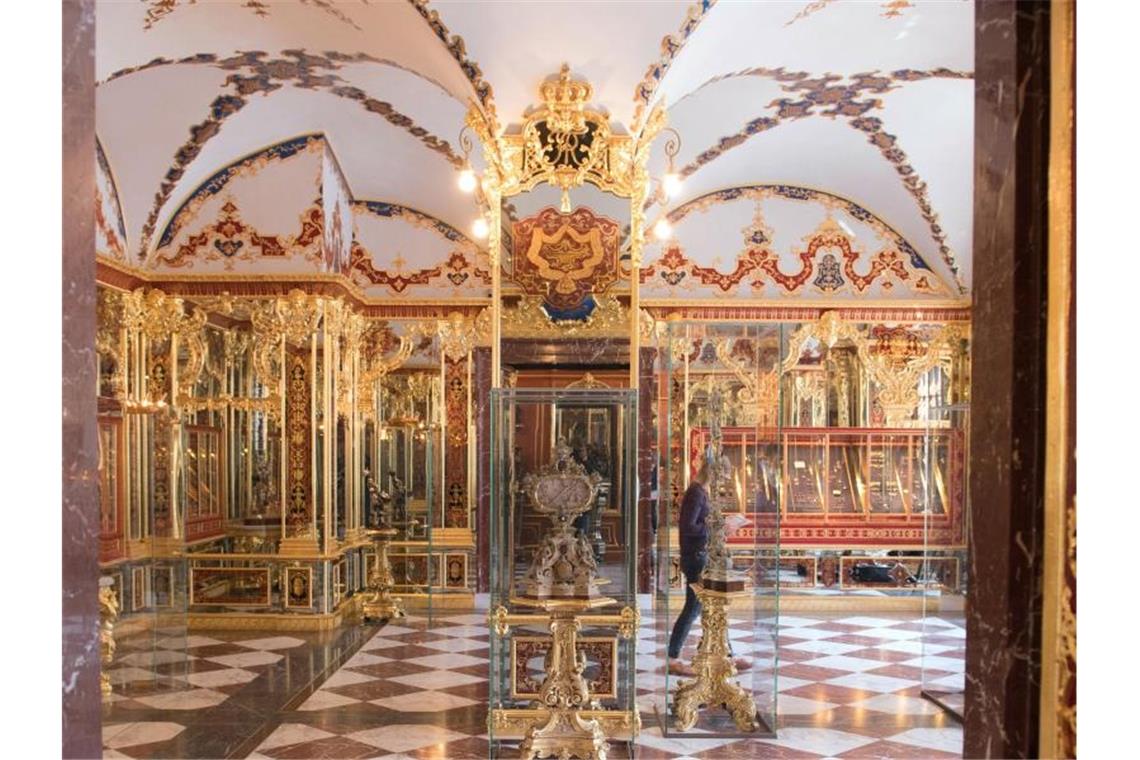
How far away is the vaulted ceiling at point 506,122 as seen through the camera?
6.20 meters

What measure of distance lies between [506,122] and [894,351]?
6028mm

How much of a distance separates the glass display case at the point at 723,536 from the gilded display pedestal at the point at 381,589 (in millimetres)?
3460

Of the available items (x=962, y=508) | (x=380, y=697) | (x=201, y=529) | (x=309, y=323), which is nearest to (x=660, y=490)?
→ (x=962, y=508)

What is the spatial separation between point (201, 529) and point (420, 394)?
2684 mm

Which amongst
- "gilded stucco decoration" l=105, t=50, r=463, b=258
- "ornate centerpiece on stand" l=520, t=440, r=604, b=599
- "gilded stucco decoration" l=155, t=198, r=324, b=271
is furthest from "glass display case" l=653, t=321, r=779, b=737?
"gilded stucco decoration" l=155, t=198, r=324, b=271

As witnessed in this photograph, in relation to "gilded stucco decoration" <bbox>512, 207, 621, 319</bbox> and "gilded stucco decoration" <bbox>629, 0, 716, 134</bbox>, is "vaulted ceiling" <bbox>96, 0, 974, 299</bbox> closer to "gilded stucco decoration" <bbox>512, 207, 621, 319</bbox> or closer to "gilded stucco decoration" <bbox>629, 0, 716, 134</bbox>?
"gilded stucco decoration" <bbox>629, 0, 716, 134</bbox>

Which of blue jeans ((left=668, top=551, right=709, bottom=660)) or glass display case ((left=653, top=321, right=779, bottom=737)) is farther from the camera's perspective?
blue jeans ((left=668, top=551, right=709, bottom=660))

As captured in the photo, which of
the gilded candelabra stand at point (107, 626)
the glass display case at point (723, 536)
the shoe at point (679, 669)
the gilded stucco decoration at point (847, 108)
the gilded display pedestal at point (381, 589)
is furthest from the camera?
the gilded display pedestal at point (381, 589)

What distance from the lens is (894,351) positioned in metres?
11.0

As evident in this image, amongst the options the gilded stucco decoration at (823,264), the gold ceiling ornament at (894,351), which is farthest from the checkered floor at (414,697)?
the gilded stucco decoration at (823,264)

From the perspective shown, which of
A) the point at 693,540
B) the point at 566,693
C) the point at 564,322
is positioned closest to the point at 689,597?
the point at 693,540

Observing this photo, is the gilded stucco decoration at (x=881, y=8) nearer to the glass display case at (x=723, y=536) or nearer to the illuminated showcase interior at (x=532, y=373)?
the illuminated showcase interior at (x=532, y=373)

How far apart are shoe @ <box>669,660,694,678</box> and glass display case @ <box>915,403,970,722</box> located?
150 cm

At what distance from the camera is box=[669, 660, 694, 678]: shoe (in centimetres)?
711
